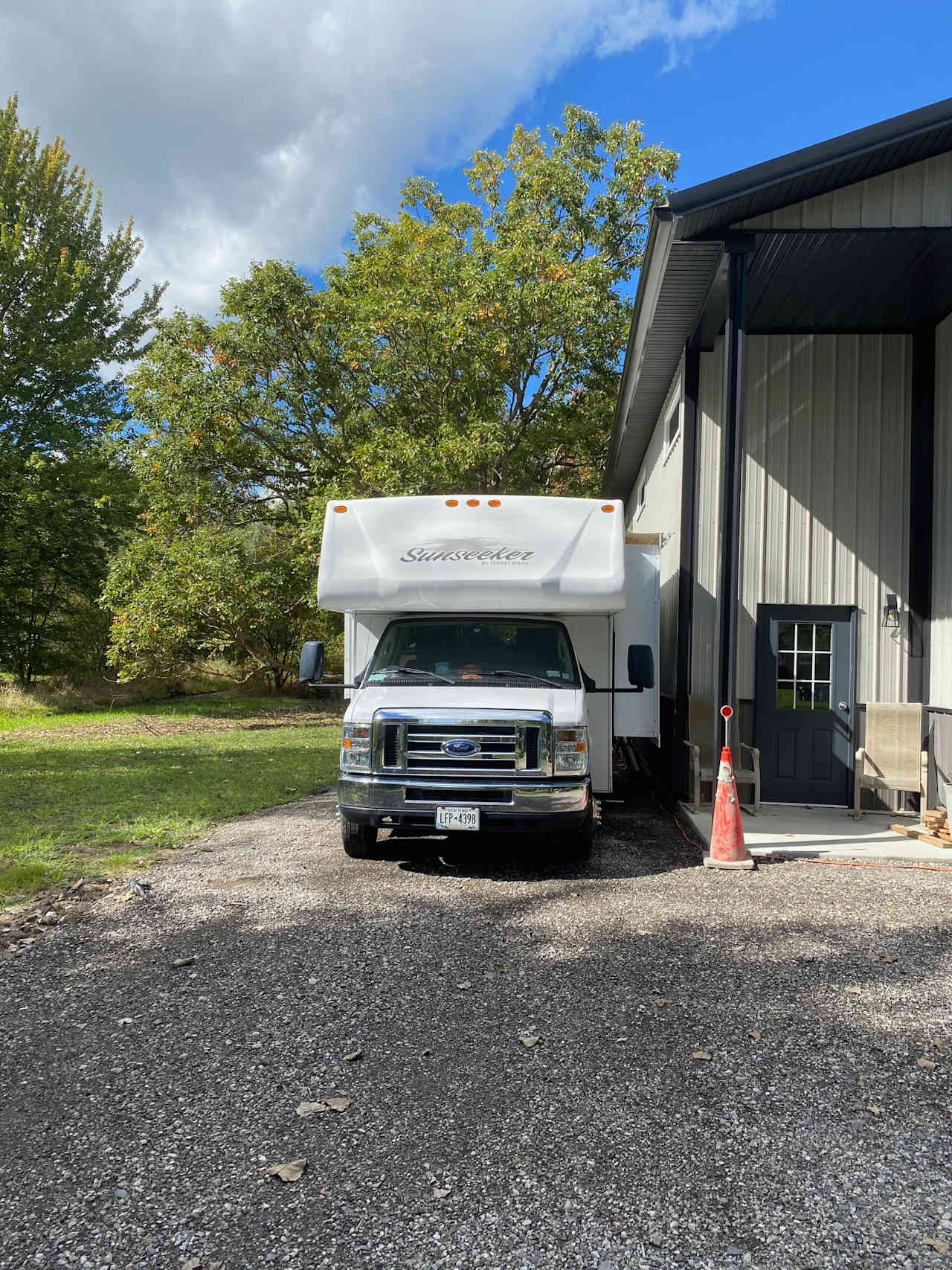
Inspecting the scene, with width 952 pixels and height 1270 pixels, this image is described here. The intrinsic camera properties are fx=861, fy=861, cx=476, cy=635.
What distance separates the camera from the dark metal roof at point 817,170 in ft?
21.5

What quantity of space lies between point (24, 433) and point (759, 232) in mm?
20749

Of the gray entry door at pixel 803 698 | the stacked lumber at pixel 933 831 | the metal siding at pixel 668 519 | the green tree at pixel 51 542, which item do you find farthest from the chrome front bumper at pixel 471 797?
the green tree at pixel 51 542

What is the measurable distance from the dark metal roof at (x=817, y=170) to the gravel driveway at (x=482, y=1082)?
17.4 feet

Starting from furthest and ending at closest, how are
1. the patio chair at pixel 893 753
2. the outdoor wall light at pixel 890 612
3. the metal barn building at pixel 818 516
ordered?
the outdoor wall light at pixel 890 612
the metal barn building at pixel 818 516
the patio chair at pixel 893 753

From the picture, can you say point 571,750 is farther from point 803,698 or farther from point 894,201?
point 894,201

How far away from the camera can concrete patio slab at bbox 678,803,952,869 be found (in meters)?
6.93

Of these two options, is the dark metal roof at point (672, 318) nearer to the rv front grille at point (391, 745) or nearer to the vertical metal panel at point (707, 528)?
the vertical metal panel at point (707, 528)

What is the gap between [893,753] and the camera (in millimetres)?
8414

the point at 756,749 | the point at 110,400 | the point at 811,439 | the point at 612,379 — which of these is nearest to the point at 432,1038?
the point at 756,749

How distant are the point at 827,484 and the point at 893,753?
112 inches

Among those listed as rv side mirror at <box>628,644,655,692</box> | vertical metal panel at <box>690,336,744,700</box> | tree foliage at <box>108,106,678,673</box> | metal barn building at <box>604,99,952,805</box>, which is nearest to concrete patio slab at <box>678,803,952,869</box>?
metal barn building at <box>604,99,952,805</box>

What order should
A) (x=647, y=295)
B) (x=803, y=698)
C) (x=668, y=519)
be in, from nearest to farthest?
(x=647, y=295), (x=803, y=698), (x=668, y=519)

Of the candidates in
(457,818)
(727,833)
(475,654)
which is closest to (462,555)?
(475,654)

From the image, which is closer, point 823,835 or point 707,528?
point 823,835
